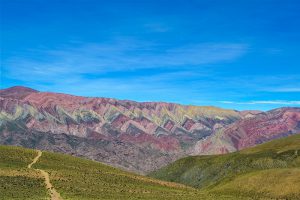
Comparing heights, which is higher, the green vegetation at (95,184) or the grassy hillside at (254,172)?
the grassy hillside at (254,172)

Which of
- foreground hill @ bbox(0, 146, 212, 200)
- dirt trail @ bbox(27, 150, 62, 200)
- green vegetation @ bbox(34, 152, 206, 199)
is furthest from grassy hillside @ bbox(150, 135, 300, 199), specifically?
dirt trail @ bbox(27, 150, 62, 200)

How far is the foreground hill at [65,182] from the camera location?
80.9m

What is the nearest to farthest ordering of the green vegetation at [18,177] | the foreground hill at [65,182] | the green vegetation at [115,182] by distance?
the green vegetation at [18,177]
the foreground hill at [65,182]
the green vegetation at [115,182]

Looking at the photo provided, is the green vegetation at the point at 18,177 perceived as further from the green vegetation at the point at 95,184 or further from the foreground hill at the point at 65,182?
the green vegetation at the point at 95,184

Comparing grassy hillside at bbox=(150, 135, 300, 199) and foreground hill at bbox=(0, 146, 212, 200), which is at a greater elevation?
grassy hillside at bbox=(150, 135, 300, 199)

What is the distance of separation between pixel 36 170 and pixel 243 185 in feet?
169

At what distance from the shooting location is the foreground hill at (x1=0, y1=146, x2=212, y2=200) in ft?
266

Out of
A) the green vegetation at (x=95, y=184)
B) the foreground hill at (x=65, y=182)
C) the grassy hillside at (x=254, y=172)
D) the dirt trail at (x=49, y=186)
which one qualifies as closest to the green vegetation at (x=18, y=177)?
the foreground hill at (x=65, y=182)

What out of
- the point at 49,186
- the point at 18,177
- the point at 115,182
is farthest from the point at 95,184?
the point at 18,177

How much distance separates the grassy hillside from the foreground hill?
567 inches

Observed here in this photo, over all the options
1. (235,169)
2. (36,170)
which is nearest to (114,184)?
(36,170)

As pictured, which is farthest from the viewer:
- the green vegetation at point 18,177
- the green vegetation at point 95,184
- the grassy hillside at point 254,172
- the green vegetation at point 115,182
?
the grassy hillside at point 254,172

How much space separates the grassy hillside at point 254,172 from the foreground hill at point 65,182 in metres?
14.4

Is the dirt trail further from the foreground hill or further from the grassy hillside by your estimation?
the grassy hillside
